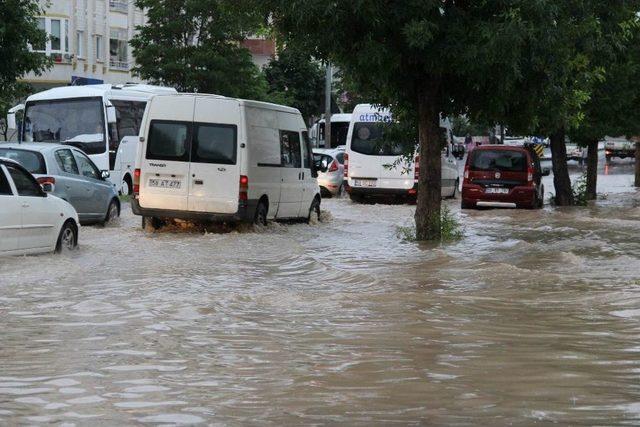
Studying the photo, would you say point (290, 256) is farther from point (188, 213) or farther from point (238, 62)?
point (238, 62)

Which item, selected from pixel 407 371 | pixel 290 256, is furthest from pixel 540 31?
pixel 407 371

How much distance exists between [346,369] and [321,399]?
1069 mm

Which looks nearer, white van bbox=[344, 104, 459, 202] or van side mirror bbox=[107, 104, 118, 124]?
van side mirror bbox=[107, 104, 118, 124]

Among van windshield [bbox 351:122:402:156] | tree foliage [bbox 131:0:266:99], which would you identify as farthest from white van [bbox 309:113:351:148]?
van windshield [bbox 351:122:402:156]

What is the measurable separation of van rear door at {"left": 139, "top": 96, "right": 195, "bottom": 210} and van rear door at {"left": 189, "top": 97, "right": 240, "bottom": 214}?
0.49 feet

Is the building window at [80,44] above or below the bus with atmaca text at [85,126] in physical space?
above

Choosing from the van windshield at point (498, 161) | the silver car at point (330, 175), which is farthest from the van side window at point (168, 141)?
the silver car at point (330, 175)

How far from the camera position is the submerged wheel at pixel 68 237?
1742cm

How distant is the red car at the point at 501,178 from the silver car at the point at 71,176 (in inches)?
428

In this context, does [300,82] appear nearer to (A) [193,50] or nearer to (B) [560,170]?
(A) [193,50]

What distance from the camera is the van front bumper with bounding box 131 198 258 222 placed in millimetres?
21297

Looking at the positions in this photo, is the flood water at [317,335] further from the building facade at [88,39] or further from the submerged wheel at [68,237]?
the building facade at [88,39]

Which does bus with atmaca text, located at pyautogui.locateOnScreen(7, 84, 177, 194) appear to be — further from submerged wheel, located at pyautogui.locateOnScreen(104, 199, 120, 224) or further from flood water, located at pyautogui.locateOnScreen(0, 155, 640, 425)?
flood water, located at pyautogui.locateOnScreen(0, 155, 640, 425)

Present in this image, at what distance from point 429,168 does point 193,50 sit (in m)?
36.4
